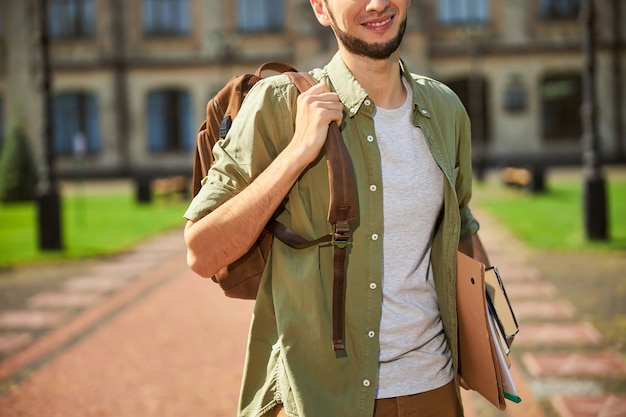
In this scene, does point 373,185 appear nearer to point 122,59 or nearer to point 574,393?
point 574,393

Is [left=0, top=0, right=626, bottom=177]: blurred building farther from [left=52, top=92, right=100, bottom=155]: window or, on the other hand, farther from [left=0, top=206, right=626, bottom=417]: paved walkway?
[left=0, top=206, right=626, bottom=417]: paved walkway

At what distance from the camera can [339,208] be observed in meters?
1.89

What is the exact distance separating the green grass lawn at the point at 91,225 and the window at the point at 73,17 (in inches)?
418

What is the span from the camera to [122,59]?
3031 cm

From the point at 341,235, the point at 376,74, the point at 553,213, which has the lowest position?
the point at 553,213

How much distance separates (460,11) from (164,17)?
11201 mm

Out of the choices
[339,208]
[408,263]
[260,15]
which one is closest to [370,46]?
[339,208]

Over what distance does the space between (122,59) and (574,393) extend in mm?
27835

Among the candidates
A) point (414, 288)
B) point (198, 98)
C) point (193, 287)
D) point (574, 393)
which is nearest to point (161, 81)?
point (198, 98)

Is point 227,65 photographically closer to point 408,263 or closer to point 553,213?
point 553,213

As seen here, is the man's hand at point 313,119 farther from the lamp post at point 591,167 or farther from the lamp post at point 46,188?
the lamp post at point 46,188

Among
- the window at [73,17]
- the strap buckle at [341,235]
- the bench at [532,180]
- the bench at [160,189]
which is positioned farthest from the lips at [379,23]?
the window at [73,17]

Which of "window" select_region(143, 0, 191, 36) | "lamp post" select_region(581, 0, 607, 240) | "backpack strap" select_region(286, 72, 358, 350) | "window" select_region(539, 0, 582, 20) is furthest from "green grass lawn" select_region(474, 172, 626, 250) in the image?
"window" select_region(143, 0, 191, 36)

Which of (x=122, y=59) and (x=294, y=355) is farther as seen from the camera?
(x=122, y=59)
